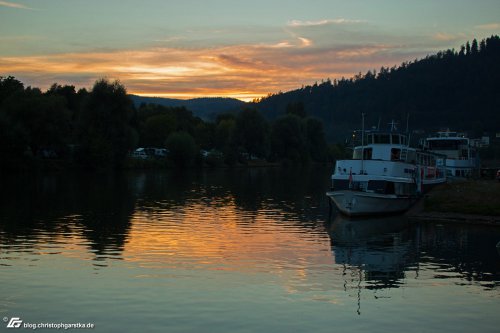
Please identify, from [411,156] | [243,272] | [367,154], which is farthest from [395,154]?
[243,272]

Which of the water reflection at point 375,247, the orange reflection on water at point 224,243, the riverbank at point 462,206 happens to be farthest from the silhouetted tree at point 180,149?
the water reflection at point 375,247

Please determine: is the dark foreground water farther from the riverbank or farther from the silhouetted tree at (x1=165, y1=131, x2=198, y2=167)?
the silhouetted tree at (x1=165, y1=131, x2=198, y2=167)

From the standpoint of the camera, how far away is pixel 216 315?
23.1m

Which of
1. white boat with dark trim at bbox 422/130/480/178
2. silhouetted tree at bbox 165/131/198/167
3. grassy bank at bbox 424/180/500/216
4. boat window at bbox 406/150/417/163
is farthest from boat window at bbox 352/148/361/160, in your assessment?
silhouetted tree at bbox 165/131/198/167

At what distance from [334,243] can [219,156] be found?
5558 inches

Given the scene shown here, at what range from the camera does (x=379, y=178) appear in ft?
188

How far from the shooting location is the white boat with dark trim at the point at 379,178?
2181 inches

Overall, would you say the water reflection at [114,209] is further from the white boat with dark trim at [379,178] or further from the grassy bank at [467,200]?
the grassy bank at [467,200]

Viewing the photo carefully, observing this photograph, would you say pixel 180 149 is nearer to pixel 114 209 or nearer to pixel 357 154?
pixel 357 154

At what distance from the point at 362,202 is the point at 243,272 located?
26.6 metres

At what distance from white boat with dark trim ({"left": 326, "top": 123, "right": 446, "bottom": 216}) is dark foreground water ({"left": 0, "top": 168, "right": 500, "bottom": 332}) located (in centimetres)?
203

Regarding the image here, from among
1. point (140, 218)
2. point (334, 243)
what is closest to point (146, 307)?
point (334, 243)

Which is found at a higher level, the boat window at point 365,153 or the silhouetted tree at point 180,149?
the boat window at point 365,153

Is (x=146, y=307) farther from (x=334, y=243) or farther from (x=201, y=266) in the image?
(x=334, y=243)
